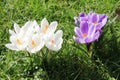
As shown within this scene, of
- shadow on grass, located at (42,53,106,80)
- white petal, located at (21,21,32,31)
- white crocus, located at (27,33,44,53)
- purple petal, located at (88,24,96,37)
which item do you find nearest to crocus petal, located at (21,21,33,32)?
white petal, located at (21,21,32,31)

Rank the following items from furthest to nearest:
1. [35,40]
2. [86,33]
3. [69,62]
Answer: [69,62] < [86,33] < [35,40]

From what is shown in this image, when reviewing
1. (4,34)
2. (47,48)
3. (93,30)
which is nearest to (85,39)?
(93,30)

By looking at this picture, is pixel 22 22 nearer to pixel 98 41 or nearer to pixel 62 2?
pixel 62 2

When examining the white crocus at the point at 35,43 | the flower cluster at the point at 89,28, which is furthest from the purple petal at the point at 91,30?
the white crocus at the point at 35,43

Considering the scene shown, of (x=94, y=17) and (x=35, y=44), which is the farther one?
(x=94, y=17)

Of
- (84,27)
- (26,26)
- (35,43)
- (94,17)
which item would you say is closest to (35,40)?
(35,43)

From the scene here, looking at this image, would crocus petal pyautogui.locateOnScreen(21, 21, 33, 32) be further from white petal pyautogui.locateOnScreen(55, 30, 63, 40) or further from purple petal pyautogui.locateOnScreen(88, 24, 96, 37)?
purple petal pyautogui.locateOnScreen(88, 24, 96, 37)

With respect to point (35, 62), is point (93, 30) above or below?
above

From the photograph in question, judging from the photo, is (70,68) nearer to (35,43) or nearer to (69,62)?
(69,62)
